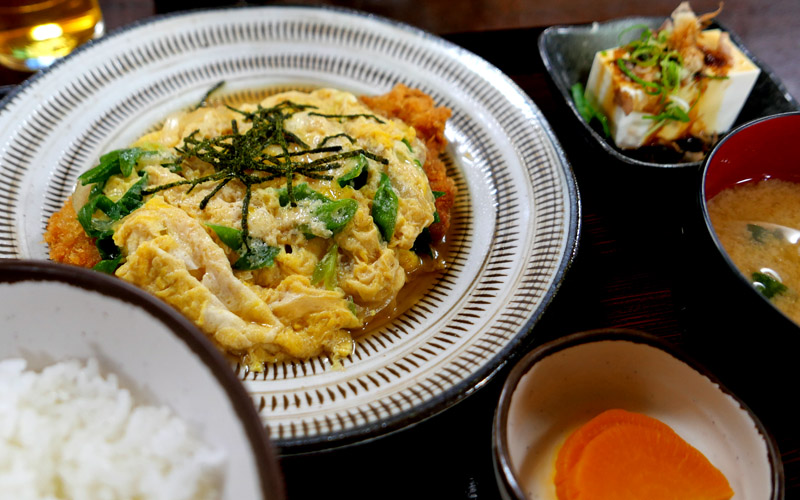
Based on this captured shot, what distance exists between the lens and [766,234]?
2.01 meters

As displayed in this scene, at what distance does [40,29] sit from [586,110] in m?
2.81

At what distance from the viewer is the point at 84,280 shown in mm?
→ 1174

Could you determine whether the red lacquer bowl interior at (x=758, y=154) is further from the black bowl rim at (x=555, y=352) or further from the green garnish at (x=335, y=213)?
the green garnish at (x=335, y=213)

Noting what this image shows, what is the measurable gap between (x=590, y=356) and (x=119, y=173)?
1899mm

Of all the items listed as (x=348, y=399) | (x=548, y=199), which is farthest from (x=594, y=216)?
(x=348, y=399)

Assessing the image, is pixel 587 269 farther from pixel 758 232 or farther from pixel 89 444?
pixel 89 444

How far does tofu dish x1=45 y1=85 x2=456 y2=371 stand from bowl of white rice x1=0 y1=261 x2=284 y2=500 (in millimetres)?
687

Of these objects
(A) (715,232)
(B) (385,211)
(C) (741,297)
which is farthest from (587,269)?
(B) (385,211)

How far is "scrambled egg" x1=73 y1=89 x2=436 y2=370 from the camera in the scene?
77.2 inches

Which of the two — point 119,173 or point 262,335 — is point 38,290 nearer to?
point 262,335

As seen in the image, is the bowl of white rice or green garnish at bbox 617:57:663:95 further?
green garnish at bbox 617:57:663:95

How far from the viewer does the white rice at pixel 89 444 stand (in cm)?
107

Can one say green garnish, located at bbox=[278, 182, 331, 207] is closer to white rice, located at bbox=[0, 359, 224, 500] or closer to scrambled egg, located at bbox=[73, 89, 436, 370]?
scrambled egg, located at bbox=[73, 89, 436, 370]

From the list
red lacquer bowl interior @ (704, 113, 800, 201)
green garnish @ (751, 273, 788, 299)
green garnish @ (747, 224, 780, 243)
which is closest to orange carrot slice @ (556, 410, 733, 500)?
green garnish @ (751, 273, 788, 299)
